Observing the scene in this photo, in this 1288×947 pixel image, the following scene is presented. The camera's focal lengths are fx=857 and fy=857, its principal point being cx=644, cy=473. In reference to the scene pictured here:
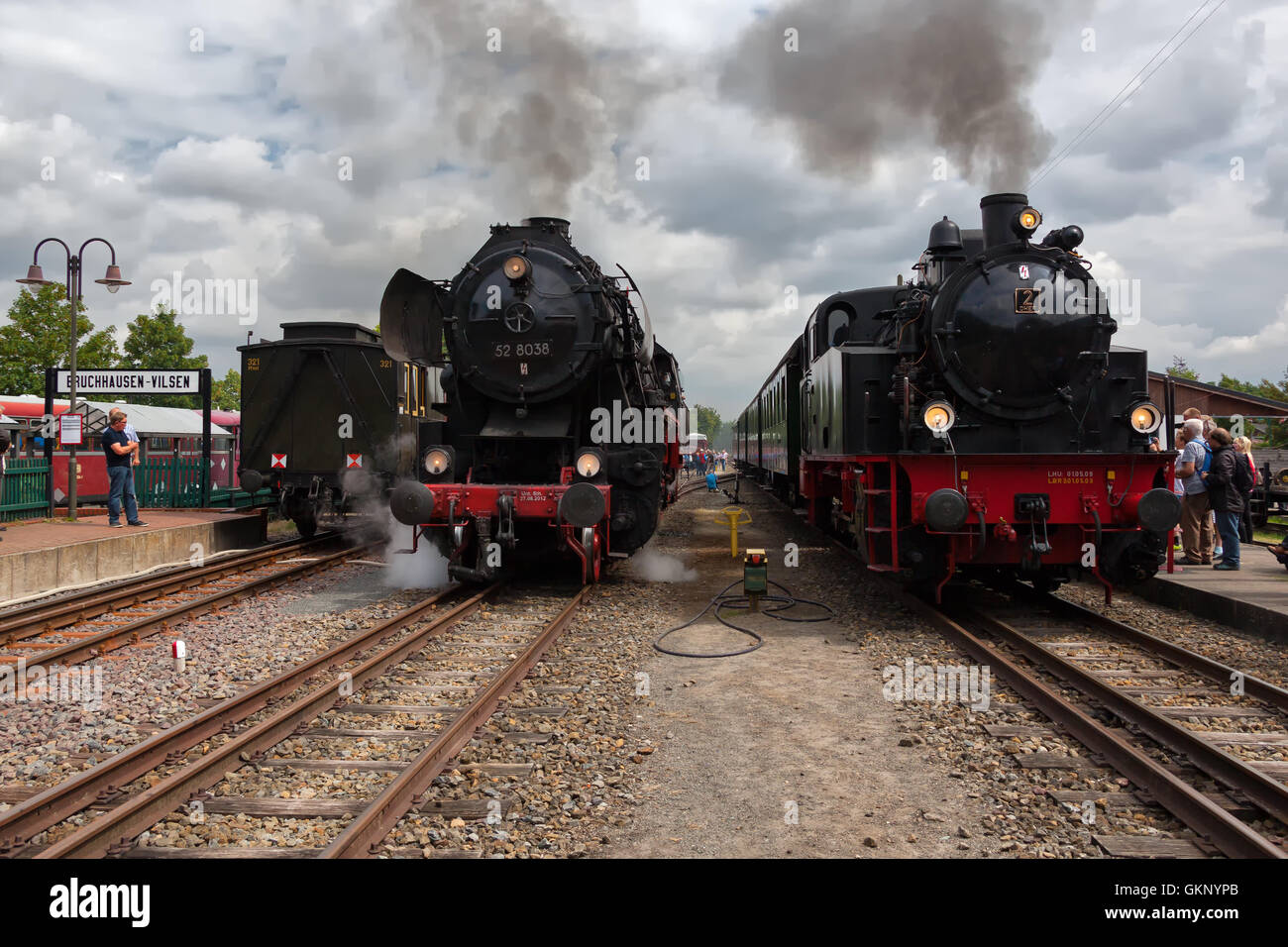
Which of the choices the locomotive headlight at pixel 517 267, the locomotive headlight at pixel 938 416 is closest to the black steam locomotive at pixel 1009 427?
the locomotive headlight at pixel 938 416

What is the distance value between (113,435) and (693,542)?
8109mm

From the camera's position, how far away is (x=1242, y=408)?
63.5 feet

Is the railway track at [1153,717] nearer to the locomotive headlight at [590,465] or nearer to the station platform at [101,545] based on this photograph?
the locomotive headlight at [590,465]

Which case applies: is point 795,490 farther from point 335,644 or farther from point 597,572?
point 335,644

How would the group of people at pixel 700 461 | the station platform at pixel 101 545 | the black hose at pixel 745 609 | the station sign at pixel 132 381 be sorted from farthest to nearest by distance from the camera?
the group of people at pixel 700 461
the station sign at pixel 132 381
the station platform at pixel 101 545
the black hose at pixel 745 609

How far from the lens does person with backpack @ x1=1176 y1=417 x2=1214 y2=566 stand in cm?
946

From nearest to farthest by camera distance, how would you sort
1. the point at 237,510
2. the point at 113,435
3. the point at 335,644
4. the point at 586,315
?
the point at 335,644 → the point at 586,315 → the point at 113,435 → the point at 237,510

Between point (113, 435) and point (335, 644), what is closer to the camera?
point (335, 644)

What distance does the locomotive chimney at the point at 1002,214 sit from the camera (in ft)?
24.5

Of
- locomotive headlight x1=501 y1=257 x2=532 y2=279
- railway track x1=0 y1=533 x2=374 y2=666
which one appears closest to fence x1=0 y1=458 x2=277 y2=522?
railway track x1=0 y1=533 x2=374 y2=666

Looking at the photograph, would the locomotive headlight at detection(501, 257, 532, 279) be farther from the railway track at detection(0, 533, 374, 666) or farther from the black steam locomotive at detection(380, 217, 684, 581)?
the railway track at detection(0, 533, 374, 666)

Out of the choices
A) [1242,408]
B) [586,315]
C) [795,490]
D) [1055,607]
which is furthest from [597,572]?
[1242,408]

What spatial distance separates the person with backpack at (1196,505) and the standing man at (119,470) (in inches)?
504

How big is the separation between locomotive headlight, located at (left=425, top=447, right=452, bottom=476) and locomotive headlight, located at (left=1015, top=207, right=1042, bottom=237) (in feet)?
18.4
